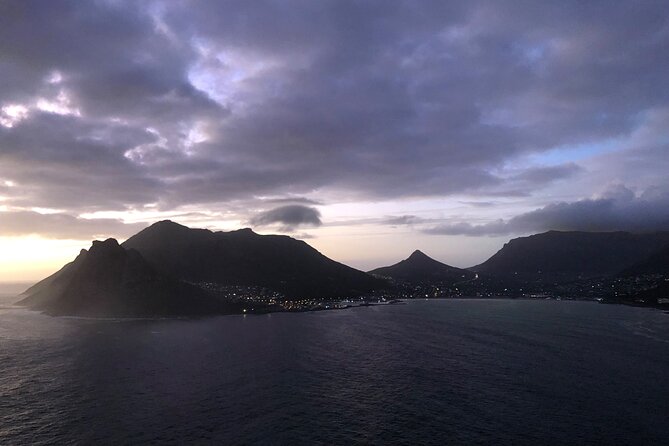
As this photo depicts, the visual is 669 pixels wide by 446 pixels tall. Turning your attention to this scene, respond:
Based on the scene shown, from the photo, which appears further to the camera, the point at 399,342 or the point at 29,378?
the point at 399,342

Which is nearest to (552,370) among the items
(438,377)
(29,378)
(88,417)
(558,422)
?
(438,377)

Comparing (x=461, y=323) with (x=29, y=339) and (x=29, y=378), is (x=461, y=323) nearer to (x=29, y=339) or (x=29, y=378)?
(x=29, y=378)

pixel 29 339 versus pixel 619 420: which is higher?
pixel 29 339

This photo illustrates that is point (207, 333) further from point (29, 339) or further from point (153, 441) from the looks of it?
point (153, 441)

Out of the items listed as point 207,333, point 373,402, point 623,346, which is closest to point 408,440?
point 373,402

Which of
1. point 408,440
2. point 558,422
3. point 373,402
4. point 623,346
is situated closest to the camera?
point 408,440

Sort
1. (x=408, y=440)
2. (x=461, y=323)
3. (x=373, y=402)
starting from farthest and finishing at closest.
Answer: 1. (x=461, y=323)
2. (x=373, y=402)
3. (x=408, y=440)
